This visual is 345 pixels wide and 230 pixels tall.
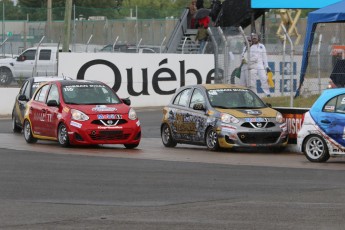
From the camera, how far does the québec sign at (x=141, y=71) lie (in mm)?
34688

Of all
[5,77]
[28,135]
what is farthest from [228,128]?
[5,77]

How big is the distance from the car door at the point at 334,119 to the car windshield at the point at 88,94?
5.55 meters

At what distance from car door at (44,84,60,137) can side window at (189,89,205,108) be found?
9.19 feet

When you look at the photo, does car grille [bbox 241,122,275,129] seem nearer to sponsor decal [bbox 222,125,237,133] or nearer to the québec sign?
sponsor decal [bbox 222,125,237,133]

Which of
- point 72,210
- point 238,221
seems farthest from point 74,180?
point 238,221

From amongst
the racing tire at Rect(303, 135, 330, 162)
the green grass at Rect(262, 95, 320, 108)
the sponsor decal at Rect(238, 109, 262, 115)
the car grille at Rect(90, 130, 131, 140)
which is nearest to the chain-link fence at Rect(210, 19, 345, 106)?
the green grass at Rect(262, 95, 320, 108)

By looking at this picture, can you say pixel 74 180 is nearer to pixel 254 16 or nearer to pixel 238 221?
pixel 238 221

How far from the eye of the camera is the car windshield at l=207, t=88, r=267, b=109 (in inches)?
866

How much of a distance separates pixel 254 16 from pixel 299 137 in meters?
20.1

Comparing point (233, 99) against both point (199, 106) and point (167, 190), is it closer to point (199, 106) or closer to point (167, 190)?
point (199, 106)

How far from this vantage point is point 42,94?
2386 centimetres

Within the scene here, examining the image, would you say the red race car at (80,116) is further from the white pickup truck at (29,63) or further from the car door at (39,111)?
the white pickup truck at (29,63)

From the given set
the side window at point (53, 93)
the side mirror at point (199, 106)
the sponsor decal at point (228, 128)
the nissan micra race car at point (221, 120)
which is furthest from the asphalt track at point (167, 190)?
the side window at point (53, 93)

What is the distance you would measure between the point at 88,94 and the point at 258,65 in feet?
18.0
